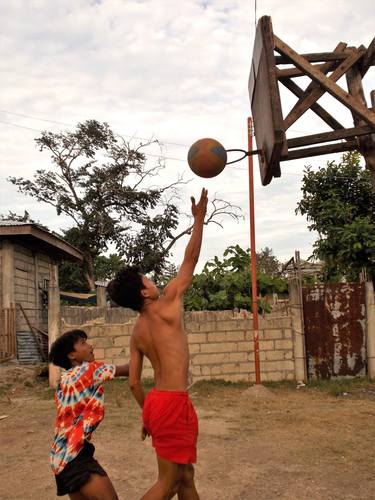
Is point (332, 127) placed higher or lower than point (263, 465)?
higher

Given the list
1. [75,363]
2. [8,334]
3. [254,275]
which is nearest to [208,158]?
[75,363]

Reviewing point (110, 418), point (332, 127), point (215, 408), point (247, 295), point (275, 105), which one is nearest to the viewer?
point (275, 105)

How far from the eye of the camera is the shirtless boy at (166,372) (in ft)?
8.78

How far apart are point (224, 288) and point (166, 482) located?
7.49 metres

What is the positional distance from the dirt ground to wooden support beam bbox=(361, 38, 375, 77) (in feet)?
10.8

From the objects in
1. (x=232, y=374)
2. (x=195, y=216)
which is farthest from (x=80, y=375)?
(x=232, y=374)

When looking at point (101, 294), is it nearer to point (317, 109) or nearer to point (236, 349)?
point (236, 349)

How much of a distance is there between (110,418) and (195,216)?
14.9 feet

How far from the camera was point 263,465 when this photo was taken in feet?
15.3

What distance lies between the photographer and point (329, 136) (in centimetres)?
356

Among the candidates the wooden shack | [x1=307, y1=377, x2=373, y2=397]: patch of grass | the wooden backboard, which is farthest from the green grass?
the wooden backboard

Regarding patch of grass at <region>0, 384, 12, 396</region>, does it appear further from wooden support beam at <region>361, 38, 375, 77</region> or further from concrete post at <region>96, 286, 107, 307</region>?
wooden support beam at <region>361, 38, 375, 77</region>

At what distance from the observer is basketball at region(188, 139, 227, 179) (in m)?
3.61

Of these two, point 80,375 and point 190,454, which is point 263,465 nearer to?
point 190,454
